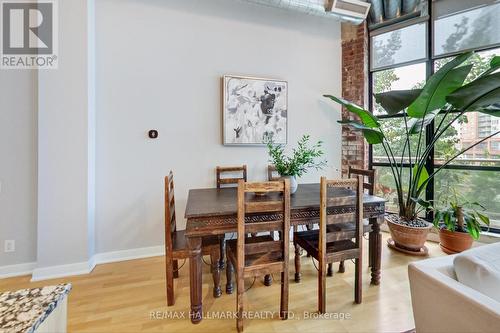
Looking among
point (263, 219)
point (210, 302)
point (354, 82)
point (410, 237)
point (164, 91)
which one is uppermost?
point (354, 82)

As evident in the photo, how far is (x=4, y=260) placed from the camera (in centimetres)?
237

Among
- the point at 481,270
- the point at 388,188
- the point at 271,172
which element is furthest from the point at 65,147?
the point at 388,188

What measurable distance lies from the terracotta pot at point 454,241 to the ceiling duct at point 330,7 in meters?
2.94

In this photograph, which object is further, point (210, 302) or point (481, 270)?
point (210, 302)

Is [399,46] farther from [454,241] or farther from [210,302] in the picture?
[210,302]

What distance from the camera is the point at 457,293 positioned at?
1020mm

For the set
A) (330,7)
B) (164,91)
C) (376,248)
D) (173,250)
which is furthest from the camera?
(330,7)

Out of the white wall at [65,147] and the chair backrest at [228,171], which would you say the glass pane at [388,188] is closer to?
the chair backrest at [228,171]

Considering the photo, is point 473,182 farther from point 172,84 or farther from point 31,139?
point 31,139

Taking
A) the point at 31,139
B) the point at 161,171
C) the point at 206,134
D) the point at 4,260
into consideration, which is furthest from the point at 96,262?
the point at 206,134

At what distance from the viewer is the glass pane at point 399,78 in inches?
129

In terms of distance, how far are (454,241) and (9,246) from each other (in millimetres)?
4847

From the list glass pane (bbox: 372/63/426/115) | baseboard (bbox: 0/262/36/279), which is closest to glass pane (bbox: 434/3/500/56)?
glass pane (bbox: 372/63/426/115)

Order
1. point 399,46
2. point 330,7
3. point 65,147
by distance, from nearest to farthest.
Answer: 1. point 65,147
2. point 330,7
3. point 399,46
